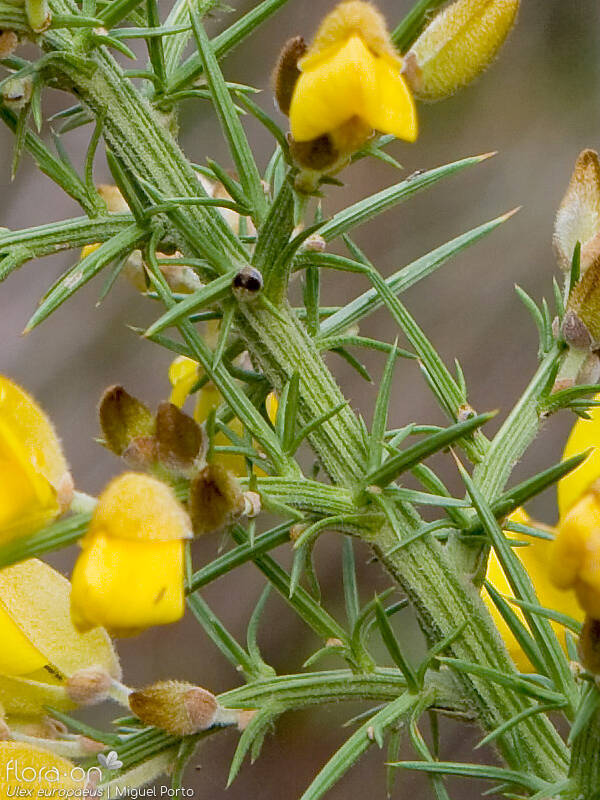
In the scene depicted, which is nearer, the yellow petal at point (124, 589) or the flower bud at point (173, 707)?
the yellow petal at point (124, 589)

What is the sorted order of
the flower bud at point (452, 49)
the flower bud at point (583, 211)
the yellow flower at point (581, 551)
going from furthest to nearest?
1. the flower bud at point (583, 211)
2. the flower bud at point (452, 49)
3. the yellow flower at point (581, 551)

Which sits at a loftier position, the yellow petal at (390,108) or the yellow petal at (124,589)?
the yellow petal at (390,108)

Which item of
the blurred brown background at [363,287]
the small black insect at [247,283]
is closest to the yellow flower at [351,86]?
the small black insect at [247,283]

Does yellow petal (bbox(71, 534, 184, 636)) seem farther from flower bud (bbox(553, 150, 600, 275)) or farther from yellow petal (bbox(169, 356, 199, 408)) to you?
flower bud (bbox(553, 150, 600, 275))

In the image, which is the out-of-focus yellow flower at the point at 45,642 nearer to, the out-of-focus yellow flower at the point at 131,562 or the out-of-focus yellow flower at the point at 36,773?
the out-of-focus yellow flower at the point at 36,773

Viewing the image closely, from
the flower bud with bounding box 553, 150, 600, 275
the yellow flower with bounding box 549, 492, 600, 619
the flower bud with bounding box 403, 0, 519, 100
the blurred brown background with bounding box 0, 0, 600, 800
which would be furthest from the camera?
the blurred brown background with bounding box 0, 0, 600, 800

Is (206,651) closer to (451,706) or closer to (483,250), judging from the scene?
(483,250)

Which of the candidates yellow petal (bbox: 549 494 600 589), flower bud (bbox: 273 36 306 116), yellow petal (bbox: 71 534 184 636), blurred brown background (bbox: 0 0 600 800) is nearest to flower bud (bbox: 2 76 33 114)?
flower bud (bbox: 273 36 306 116)

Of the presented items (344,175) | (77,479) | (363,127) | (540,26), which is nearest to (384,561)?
(363,127)
